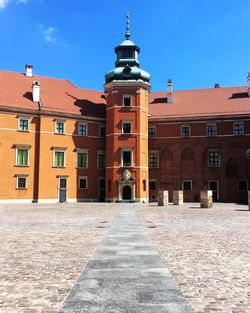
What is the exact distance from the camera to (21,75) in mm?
46062

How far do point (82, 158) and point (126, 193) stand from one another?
6963mm

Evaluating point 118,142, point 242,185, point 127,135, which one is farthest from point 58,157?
point 242,185

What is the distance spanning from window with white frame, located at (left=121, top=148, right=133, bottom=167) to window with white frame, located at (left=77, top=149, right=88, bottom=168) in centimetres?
461

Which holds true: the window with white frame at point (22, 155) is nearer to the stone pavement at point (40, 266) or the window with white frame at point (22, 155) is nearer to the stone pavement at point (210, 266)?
the stone pavement at point (40, 266)

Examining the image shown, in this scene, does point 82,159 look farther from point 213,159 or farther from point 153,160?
point 213,159

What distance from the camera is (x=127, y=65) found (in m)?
43.8

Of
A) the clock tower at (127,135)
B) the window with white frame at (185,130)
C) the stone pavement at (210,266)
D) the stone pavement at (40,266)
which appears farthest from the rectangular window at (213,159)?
the stone pavement at (40,266)

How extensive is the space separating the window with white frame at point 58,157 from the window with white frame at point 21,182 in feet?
12.5

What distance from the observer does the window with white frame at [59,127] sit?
137 ft

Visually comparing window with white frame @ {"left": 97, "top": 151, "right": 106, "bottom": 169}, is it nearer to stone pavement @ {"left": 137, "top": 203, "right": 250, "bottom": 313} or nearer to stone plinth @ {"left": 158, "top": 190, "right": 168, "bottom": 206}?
stone plinth @ {"left": 158, "top": 190, "right": 168, "bottom": 206}

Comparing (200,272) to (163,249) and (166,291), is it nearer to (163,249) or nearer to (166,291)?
(166,291)

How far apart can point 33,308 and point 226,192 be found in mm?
40513

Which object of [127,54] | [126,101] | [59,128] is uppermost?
[127,54]

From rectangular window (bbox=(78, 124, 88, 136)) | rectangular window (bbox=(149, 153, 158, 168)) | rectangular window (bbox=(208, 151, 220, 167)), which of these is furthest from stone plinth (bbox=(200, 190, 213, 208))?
rectangular window (bbox=(78, 124, 88, 136))
